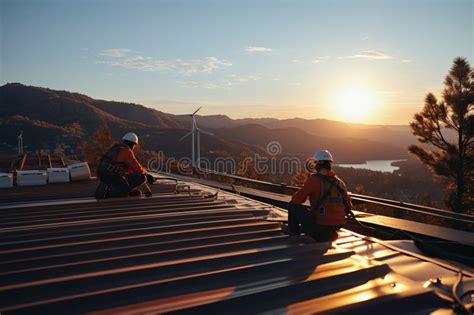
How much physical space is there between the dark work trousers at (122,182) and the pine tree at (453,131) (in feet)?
64.0

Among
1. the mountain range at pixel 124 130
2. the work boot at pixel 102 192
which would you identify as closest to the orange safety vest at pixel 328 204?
the work boot at pixel 102 192

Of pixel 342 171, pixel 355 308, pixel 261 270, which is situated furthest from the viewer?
pixel 342 171

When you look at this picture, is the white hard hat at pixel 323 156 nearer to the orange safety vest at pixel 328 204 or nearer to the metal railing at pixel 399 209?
the orange safety vest at pixel 328 204

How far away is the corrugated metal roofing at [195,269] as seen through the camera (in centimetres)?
384

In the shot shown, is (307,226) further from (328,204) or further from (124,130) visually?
(124,130)

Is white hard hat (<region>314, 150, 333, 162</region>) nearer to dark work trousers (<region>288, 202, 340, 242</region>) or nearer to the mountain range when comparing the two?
dark work trousers (<region>288, 202, 340, 242</region>)

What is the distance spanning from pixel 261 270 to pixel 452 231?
472cm

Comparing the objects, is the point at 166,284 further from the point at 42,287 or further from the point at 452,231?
the point at 452,231

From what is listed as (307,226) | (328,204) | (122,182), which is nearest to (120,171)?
(122,182)

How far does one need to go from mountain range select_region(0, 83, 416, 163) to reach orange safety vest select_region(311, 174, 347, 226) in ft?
294

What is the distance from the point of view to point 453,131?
24203 mm

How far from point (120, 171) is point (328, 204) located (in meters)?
5.74

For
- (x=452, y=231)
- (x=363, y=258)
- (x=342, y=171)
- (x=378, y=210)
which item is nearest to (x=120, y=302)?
(x=363, y=258)

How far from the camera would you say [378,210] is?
12.2m
